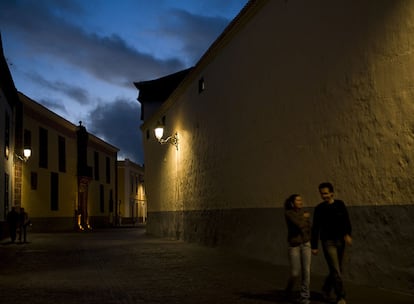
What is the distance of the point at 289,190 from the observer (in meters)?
11.0

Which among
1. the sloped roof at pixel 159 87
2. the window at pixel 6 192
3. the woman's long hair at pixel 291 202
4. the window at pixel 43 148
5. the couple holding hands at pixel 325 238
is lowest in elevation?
the couple holding hands at pixel 325 238

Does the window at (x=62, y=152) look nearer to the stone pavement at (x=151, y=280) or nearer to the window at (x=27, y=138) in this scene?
the window at (x=27, y=138)

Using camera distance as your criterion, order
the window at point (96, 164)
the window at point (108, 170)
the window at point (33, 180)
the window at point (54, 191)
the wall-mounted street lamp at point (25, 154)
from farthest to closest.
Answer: the window at point (108, 170)
the window at point (96, 164)
the window at point (54, 191)
the window at point (33, 180)
the wall-mounted street lamp at point (25, 154)

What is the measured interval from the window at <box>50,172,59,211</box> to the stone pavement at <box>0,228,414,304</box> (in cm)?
1837

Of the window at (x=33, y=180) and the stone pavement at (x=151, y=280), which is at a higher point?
the window at (x=33, y=180)

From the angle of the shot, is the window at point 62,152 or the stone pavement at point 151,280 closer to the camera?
the stone pavement at point 151,280

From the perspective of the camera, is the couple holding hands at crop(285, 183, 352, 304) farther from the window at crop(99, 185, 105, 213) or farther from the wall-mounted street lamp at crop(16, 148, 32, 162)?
the window at crop(99, 185, 105, 213)

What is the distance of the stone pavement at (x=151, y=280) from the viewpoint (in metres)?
7.64

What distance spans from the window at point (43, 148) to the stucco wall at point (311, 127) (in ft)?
51.7

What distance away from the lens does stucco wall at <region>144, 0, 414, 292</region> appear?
7.69 m

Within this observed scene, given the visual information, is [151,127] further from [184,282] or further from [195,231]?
[184,282]

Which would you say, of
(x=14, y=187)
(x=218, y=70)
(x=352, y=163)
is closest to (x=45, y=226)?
(x=14, y=187)

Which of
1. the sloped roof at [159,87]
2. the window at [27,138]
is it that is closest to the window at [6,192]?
the window at [27,138]

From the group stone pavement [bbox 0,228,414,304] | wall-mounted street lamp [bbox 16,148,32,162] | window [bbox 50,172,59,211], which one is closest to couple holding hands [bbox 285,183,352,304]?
stone pavement [bbox 0,228,414,304]
